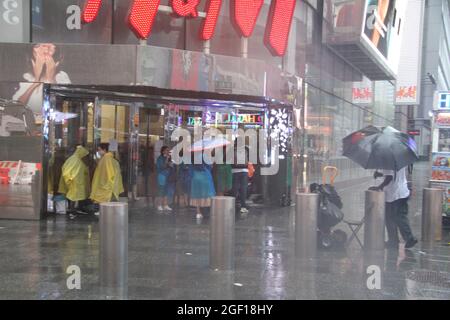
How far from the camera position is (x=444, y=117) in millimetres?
10250

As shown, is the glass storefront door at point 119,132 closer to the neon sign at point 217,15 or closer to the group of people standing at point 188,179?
the group of people standing at point 188,179

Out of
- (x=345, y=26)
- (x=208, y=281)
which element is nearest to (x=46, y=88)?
(x=208, y=281)

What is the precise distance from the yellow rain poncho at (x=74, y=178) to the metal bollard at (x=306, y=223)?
527cm

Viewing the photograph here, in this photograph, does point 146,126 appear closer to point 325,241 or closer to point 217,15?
point 217,15

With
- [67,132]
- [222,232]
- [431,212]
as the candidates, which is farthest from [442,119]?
[67,132]

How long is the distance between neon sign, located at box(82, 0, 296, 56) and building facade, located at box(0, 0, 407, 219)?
1.1 inches

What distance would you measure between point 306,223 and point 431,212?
286 cm

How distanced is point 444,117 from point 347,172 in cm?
1139

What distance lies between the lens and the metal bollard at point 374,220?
7492 millimetres

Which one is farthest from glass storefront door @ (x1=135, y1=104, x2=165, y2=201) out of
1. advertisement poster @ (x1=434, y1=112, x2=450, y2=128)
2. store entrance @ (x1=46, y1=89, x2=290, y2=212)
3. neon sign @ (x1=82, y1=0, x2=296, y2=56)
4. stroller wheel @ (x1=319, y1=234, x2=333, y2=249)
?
advertisement poster @ (x1=434, y1=112, x2=450, y2=128)

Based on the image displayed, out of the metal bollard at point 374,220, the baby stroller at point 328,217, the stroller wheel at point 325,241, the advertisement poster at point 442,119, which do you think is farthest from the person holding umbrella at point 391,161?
the advertisement poster at point 442,119

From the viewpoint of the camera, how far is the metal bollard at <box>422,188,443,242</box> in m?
8.58

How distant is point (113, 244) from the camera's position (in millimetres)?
5582
